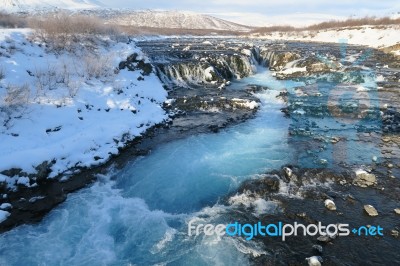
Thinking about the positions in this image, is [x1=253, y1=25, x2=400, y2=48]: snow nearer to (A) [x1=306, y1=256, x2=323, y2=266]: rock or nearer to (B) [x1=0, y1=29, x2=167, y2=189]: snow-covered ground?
(B) [x1=0, y1=29, x2=167, y2=189]: snow-covered ground

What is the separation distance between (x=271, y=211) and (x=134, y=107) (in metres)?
9.85

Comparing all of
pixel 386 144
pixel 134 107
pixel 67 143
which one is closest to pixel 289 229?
pixel 386 144

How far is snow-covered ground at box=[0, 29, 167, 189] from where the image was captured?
1098 cm

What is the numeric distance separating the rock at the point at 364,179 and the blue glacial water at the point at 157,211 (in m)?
2.50

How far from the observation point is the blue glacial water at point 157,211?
7.04 m

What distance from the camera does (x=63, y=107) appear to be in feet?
44.0

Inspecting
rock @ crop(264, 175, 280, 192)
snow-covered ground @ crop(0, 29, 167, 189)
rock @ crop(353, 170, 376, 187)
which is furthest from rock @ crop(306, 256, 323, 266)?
snow-covered ground @ crop(0, 29, 167, 189)

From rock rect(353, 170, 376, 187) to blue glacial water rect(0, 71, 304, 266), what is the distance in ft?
8.21

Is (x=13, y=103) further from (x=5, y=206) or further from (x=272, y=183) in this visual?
(x=272, y=183)

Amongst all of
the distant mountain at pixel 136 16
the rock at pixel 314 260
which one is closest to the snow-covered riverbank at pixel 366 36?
the rock at pixel 314 260

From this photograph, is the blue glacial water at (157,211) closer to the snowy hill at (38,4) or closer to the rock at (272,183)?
the rock at (272,183)

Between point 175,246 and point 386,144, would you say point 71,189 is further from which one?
point 386,144

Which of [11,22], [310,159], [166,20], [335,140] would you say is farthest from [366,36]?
[166,20]

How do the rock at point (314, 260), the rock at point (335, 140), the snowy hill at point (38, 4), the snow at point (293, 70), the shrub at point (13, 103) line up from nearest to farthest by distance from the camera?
1. the rock at point (314, 260)
2. the shrub at point (13, 103)
3. the rock at point (335, 140)
4. the snow at point (293, 70)
5. the snowy hill at point (38, 4)
